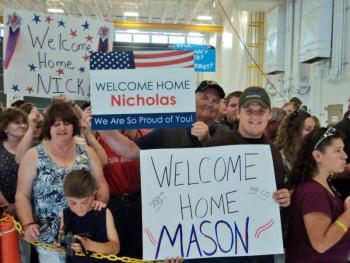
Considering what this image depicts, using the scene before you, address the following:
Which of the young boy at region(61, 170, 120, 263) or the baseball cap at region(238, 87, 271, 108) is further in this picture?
the baseball cap at region(238, 87, 271, 108)

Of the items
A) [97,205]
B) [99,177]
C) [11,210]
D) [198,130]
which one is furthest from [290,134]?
[11,210]

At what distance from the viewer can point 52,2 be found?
16141 mm

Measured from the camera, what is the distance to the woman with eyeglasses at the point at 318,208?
2.00 m

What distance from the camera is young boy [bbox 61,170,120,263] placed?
84.7 inches

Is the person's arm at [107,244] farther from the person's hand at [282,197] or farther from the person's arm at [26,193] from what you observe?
the person's hand at [282,197]

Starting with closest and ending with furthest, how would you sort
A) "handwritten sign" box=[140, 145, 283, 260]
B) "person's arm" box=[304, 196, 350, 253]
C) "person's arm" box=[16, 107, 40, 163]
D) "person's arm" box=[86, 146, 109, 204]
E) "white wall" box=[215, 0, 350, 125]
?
"person's arm" box=[304, 196, 350, 253]
"handwritten sign" box=[140, 145, 283, 260]
"person's arm" box=[86, 146, 109, 204]
"person's arm" box=[16, 107, 40, 163]
"white wall" box=[215, 0, 350, 125]

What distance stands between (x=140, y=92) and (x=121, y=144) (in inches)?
15.0

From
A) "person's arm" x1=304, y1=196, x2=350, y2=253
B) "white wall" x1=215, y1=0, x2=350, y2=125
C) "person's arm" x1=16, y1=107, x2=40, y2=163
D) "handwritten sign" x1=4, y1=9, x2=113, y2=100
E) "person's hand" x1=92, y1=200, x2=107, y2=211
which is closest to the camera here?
"person's arm" x1=304, y1=196, x2=350, y2=253

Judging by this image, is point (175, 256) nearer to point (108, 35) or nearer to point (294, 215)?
point (294, 215)

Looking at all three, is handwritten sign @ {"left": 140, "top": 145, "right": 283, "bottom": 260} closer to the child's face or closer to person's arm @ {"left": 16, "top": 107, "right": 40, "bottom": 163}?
the child's face

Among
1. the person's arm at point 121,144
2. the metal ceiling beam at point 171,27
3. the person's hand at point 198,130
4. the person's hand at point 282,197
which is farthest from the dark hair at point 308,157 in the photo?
the metal ceiling beam at point 171,27

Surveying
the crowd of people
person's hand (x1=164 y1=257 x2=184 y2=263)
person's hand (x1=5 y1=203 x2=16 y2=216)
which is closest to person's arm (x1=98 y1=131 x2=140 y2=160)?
the crowd of people

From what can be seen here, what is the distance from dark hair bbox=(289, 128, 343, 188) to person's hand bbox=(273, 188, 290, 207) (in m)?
0.17

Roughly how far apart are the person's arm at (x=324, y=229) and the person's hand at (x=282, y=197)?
128mm
